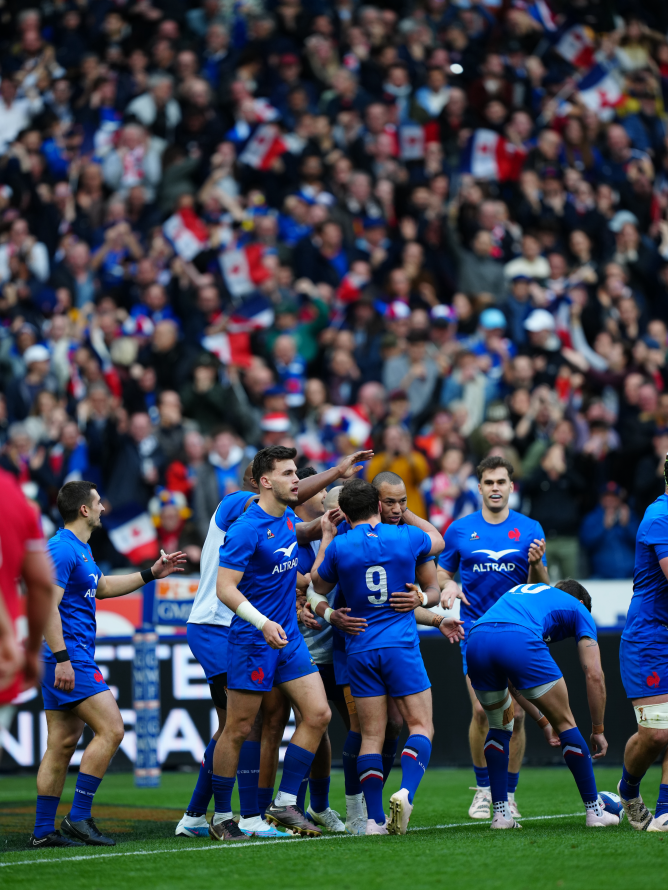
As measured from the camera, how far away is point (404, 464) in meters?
14.7

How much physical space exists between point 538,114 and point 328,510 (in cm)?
1398

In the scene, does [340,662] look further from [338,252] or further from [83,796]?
[338,252]

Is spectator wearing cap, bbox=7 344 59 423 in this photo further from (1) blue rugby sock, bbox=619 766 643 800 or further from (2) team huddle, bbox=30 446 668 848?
(1) blue rugby sock, bbox=619 766 643 800

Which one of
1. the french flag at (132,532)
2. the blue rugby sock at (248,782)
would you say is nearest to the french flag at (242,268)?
the french flag at (132,532)

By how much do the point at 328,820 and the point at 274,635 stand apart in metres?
2.02

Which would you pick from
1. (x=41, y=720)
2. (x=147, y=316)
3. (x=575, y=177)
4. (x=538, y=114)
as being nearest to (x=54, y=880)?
(x=41, y=720)

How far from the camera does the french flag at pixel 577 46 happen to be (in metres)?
22.4

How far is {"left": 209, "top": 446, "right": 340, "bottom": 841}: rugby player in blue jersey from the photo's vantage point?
8.17 metres

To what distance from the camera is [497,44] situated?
2223cm

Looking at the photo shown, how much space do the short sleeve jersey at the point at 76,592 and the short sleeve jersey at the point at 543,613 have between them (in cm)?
258

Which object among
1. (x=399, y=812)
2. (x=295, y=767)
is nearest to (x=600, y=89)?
(x=295, y=767)

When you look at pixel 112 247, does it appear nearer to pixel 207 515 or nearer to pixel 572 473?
pixel 207 515

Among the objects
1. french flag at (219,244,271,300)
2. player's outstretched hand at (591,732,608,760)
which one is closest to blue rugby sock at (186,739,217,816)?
player's outstretched hand at (591,732,608,760)

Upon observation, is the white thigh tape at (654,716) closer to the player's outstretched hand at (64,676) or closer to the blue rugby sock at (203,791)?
the blue rugby sock at (203,791)
